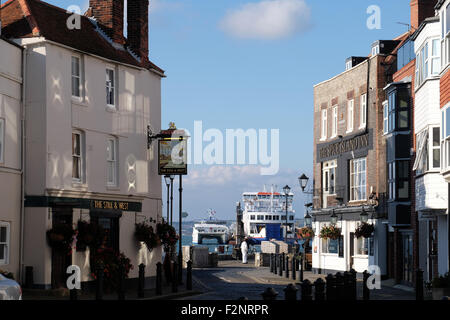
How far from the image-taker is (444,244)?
3177 cm

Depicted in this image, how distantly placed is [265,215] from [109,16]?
122433 millimetres

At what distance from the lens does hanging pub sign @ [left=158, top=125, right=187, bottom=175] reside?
35344mm

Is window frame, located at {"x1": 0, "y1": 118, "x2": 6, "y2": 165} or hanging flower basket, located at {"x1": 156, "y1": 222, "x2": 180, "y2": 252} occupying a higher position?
window frame, located at {"x1": 0, "y1": 118, "x2": 6, "y2": 165}

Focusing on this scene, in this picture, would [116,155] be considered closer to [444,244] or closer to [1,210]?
[1,210]

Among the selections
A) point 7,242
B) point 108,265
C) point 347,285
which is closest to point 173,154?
point 108,265

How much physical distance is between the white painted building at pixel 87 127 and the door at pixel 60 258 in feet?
0.12

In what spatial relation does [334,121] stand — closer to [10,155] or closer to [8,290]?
[10,155]

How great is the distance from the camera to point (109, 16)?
3625 cm

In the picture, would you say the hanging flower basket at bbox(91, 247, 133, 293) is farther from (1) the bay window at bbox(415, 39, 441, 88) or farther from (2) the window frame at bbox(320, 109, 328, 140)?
(2) the window frame at bbox(320, 109, 328, 140)

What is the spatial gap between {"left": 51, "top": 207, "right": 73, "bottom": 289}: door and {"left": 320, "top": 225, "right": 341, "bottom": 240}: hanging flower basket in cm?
2021

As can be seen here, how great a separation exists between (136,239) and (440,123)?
510 inches

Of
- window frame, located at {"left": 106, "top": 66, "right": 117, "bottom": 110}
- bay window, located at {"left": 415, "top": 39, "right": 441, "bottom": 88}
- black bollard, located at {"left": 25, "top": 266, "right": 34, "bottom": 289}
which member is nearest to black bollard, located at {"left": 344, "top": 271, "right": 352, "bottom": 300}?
bay window, located at {"left": 415, "top": 39, "right": 441, "bottom": 88}
